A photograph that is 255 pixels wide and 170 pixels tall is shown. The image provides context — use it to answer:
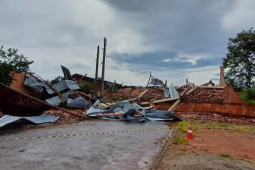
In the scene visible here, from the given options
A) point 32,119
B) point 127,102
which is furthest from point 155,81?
point 32,119

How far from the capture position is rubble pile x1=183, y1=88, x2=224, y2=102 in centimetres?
1834

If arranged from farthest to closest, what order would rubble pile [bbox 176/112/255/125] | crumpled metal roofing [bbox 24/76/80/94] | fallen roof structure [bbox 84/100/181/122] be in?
crumpled metal roofing [bbox 24/76/80/94]
fallen roof structure [bbox 84/100/181/122]
rubble pile [bbox 176/112/255/125]

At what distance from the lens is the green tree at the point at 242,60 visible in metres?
23.3

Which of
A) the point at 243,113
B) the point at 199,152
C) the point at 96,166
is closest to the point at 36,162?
the point at 96,166

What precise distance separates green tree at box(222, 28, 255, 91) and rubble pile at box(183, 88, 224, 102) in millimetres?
6652

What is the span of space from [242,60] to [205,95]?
27.1 ft

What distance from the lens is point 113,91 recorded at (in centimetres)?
2516

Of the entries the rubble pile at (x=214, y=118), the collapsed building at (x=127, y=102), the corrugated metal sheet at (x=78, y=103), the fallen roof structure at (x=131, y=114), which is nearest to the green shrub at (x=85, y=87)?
the collapsed building at (x=127, y=102)

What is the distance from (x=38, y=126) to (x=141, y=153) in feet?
20.5

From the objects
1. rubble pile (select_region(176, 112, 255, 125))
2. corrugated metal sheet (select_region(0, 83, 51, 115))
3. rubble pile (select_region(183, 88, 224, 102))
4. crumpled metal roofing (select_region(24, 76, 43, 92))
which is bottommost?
rubble pile (select_region(176, 112, 255, 125))

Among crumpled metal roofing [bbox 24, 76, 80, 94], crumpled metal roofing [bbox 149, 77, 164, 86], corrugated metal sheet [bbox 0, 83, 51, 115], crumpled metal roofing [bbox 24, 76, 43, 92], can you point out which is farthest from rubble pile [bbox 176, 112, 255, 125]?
crumpled metal roofing [bbox 24, 76, 43, 92]

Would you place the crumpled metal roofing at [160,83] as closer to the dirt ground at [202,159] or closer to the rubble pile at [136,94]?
the rubble pile at [136,94]

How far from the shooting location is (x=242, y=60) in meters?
23.5

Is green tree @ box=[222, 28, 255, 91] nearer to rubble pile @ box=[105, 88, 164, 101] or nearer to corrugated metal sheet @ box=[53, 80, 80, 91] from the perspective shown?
rubble pile @ box=[105, 88, 164, 101]
